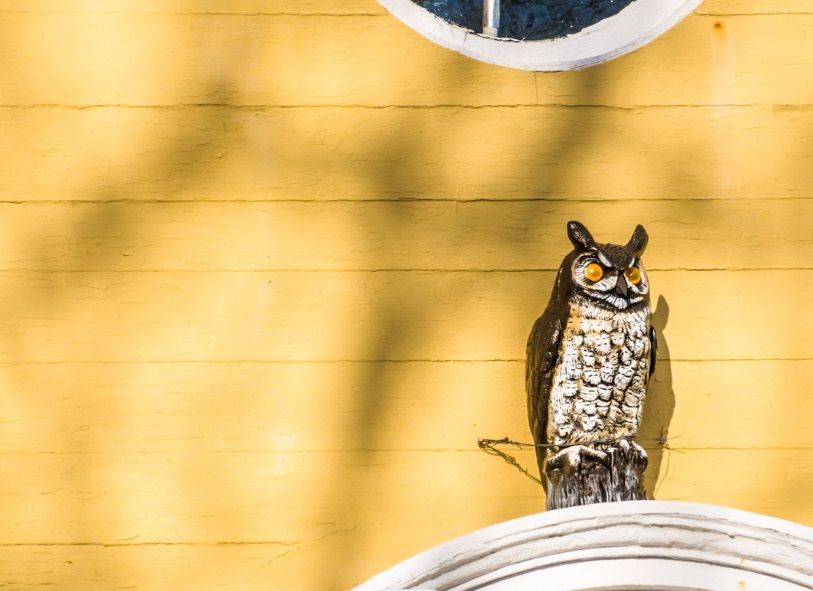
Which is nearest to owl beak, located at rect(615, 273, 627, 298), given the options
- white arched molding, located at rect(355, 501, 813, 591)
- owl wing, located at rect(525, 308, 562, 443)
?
owl wing, located at rect(525, 308, 562, 443)

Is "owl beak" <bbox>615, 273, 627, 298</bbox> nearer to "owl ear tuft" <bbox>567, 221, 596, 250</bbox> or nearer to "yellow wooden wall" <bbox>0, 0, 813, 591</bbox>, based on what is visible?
"owl ear tuft" <bbox>567, 221, 596, 250</bbox>

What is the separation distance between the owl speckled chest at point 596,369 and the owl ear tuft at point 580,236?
11 cm

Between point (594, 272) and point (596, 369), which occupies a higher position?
point (594, 272)

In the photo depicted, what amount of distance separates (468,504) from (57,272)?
1.07m

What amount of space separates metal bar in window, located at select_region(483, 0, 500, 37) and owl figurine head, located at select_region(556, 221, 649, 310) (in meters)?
0.67

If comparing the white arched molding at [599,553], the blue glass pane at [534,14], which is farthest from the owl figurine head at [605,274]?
the blue glass pane at [534,14]

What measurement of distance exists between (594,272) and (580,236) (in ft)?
0.29

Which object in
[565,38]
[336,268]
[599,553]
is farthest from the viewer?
[565,38]

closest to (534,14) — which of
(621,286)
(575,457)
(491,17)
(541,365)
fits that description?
(491,17)

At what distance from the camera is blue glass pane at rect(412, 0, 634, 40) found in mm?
3014

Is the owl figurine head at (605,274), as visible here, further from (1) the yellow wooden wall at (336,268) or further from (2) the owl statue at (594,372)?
(1) the yellow wooden wall at (336,268)

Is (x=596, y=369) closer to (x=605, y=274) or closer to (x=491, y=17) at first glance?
(x=605, y=274)

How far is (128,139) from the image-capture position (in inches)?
112

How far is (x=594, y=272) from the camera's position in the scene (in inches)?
99.6
